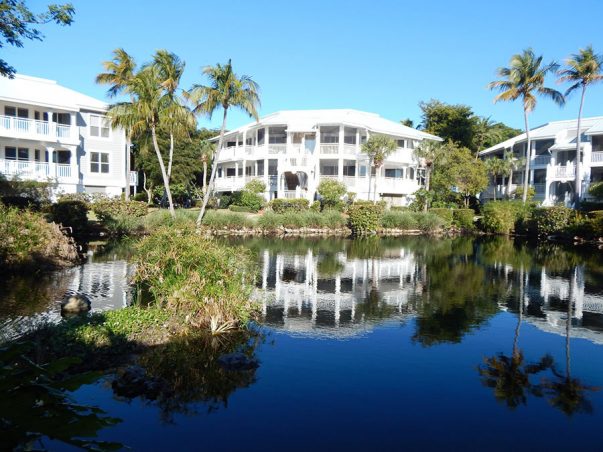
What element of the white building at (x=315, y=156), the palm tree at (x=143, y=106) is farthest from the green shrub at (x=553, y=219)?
the palm tree at (x=143, y=106)

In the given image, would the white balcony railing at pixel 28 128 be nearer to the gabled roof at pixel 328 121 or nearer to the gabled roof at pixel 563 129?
the gabled roof at pixel 328 121

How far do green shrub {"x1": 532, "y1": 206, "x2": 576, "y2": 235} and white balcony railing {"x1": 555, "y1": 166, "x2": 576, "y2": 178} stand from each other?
7.52 m

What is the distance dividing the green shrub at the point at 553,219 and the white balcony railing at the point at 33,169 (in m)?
37.3

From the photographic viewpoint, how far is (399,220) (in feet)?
141

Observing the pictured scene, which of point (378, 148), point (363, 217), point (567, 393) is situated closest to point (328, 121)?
point (378, 148)

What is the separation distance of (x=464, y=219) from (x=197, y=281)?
39327 millimetres

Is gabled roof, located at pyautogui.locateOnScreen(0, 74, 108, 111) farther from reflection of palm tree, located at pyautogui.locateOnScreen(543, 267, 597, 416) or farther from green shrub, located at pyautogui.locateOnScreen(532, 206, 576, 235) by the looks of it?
reflection of palm tree, located at pyautogui.locateOnScreen(543, 267, 597, 416)

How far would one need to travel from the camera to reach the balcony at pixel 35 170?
3447cm

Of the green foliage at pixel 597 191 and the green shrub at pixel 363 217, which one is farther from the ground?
the green foliage at pixel 597 191

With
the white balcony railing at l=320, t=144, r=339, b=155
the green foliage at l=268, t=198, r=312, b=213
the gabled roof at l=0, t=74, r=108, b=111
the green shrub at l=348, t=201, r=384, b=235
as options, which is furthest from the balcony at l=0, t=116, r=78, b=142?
the green shrub at l=348, t=201, r=384, b=235

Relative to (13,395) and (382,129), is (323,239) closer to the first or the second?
(382,129)

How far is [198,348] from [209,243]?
2.90 metres

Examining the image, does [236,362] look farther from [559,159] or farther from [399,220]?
[559,159]

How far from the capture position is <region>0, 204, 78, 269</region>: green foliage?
1736 centimetres
